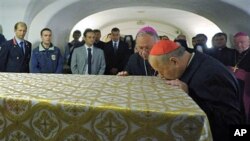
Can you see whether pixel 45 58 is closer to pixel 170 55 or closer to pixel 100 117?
pixel 170 55

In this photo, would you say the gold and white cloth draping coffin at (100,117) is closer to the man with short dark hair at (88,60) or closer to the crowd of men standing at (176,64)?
the crowd of men standing at (176,64)

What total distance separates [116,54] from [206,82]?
170 inches

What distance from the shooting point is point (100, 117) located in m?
0.99

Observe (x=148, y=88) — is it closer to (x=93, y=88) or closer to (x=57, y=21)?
(x=93, y=88)

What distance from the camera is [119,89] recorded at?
4.37 ft

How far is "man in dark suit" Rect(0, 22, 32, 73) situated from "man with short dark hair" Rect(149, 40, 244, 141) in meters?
3.33

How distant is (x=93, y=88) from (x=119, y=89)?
0.12 meters

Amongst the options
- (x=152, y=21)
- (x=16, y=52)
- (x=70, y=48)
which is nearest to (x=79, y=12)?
(x=70, y=48)

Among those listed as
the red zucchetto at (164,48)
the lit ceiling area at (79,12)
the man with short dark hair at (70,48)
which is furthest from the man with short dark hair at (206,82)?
the lit ceiling area at (79,12)

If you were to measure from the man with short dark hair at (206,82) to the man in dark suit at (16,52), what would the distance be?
333 cm

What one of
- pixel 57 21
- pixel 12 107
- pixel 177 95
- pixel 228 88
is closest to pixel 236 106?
pixel 228 88

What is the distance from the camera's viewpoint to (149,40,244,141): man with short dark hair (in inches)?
53.5

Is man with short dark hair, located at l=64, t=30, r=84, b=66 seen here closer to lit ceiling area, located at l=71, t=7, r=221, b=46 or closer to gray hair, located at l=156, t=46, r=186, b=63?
gray hair, located at l=156, t=46, r=186, b=63

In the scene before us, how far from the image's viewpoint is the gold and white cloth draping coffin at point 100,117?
0.93 meters
